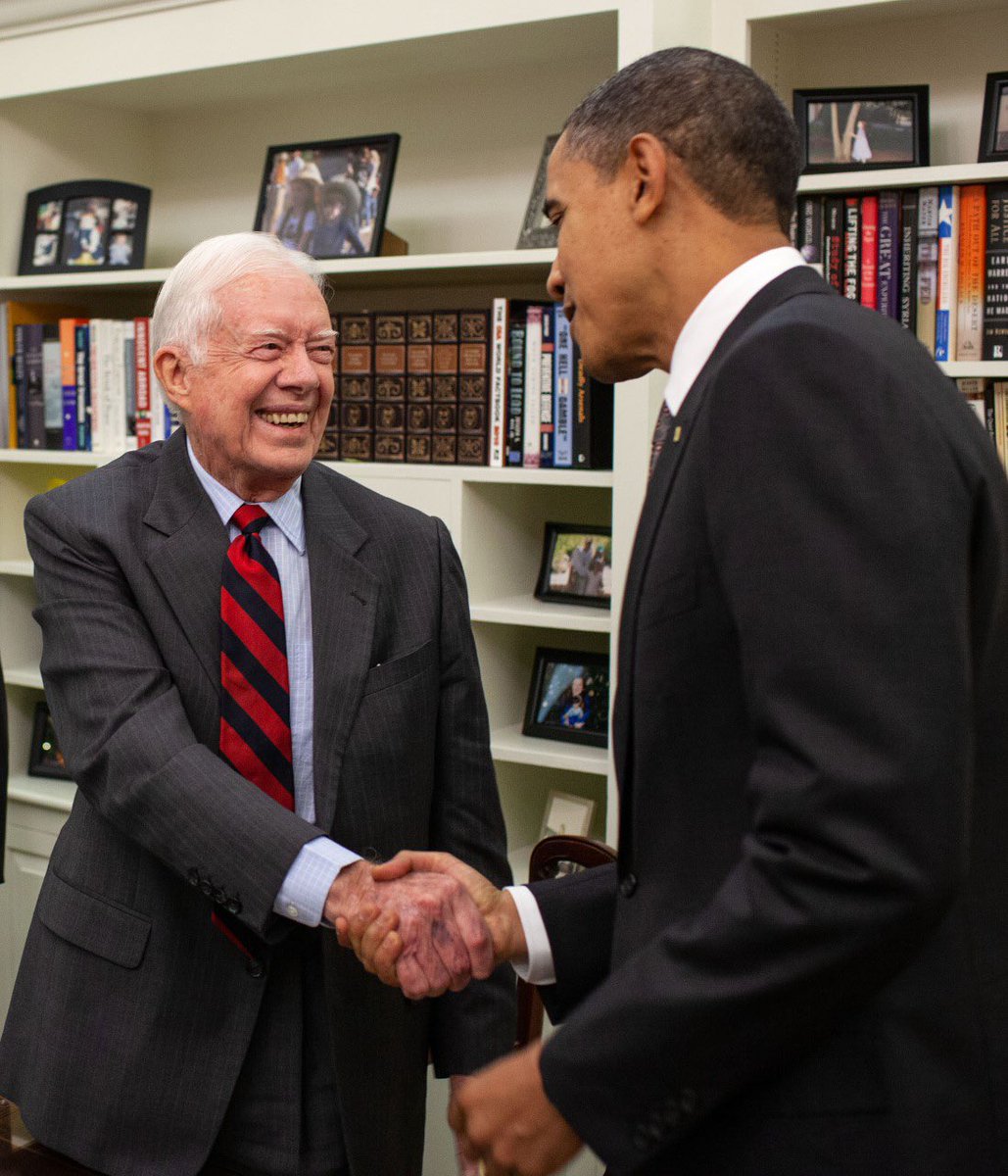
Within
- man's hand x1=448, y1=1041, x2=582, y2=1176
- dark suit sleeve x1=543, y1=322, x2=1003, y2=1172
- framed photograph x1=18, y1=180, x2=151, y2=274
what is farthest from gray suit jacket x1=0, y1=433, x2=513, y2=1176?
framed photograph x1=18, y1=180, x2=151, y2=274

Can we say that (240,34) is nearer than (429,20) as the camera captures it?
No

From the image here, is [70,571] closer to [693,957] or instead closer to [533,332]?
[693,957]

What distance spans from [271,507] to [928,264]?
1298 mm

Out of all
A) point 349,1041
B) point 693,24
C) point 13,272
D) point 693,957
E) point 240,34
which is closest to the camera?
point 693,957

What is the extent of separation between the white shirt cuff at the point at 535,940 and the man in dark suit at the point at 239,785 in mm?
79

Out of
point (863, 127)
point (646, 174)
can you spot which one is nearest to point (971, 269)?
point (863, 127)

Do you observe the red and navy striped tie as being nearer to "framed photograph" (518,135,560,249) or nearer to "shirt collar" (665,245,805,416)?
"shirt collar" (665,245,805,416)

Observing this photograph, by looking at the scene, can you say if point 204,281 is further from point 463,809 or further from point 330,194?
point 330,194

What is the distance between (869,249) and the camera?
2301mm

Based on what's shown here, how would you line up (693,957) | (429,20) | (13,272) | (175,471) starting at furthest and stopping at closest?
1. (13,272)
2. (429,20)
3. (175,471)
4. (693,957)

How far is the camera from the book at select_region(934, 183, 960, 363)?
225 centimetres

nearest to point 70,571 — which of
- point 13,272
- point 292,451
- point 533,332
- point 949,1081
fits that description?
point 292,451

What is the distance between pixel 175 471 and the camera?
5.40 ft

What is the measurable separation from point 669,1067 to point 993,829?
11.3 inches
